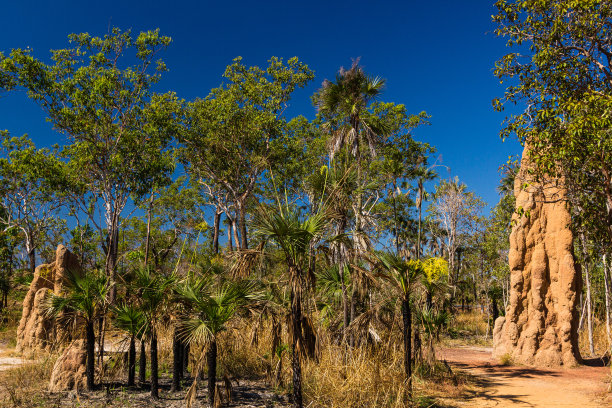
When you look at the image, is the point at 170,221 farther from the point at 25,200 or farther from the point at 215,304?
the point at 215,304

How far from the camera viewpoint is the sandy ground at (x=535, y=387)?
933 cm

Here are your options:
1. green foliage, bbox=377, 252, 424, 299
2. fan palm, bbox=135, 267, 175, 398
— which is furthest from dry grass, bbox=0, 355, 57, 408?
green foliage, bbox=377, 252, 424, 299

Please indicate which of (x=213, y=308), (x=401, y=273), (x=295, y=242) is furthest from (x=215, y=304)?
(x=401, y=273)

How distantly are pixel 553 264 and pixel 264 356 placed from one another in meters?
9.97

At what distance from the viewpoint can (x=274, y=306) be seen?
7379mm

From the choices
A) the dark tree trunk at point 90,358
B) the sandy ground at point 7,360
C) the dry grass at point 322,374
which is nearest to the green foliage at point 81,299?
the dark tree trunk at point 90,358

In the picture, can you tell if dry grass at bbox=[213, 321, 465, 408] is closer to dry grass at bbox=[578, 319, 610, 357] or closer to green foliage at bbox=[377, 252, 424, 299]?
green foliage at bbox=[377, 252, 424, 299]

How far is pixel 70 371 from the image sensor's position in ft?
30.1

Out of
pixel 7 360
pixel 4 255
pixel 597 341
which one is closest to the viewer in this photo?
pixel 7 360

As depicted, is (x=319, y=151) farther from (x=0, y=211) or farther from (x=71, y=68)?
(x=0, y=211)

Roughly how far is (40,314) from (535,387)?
1530 centimetres

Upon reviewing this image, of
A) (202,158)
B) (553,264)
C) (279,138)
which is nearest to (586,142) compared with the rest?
(553,264)

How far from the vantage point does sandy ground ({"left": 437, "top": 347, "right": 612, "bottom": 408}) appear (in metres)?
9.33

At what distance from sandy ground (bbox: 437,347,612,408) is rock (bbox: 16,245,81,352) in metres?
12.5
